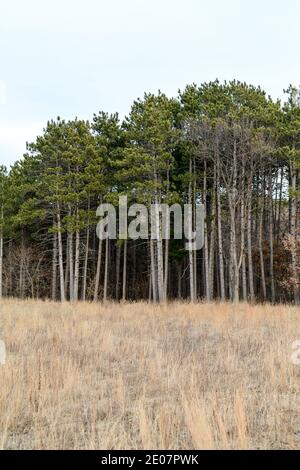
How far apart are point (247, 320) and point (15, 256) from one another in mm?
21715

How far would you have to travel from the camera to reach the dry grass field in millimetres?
3754

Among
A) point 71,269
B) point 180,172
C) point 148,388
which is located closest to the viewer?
point 148,388

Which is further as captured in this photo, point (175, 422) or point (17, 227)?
point (17, 227)

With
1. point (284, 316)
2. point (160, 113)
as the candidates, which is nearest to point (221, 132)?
point (160, 113)

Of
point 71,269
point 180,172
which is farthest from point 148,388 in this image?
point 180,172

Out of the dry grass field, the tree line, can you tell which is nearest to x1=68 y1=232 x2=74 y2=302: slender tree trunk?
the tree line

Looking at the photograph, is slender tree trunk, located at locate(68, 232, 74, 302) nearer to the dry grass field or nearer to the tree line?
the tree line

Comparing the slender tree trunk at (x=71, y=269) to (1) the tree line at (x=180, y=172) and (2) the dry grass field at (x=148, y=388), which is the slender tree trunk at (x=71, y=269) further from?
(2) the dry grass field at (x=148, y=388)

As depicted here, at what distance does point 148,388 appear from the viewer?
5.38m

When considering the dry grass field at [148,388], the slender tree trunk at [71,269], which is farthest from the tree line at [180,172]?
the dry grass field at [148,388]

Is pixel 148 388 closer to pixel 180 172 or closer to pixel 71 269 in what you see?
pixel 71 269

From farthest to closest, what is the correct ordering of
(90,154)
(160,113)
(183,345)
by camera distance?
(90,154), (160,113), (183,345)
